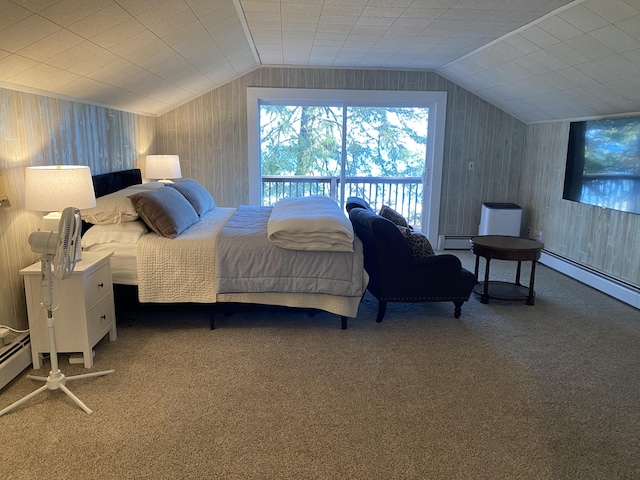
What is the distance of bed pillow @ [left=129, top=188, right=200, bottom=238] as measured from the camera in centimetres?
334

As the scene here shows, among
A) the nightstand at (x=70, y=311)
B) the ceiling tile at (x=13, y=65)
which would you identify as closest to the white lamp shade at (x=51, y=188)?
the nightstand at (x=70, y=311)

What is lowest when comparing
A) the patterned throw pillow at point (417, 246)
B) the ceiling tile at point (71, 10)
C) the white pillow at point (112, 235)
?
the patterned throw pillow at point (417, 246)

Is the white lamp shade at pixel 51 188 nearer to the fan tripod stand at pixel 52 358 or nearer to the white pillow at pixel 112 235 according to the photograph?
the fan tripod stand at pixel 52 358

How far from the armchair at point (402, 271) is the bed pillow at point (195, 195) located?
1.54m

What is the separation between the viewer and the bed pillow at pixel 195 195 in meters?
4.20

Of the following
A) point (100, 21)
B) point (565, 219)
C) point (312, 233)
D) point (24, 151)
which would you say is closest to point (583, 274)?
point (565, 219)

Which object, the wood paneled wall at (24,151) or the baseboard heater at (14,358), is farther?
the wood paneled wall at (24,151)

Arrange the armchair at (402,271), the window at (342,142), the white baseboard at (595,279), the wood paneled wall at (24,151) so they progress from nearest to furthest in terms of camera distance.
Answer: the wood paneled wall at (24,151)
the armchair at (402,271)
the white baseboard at (595,279)
the window at (342,142)

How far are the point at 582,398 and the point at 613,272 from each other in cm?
231

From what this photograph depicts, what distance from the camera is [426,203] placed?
620 cm

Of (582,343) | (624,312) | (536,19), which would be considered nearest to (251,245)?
(582,343)

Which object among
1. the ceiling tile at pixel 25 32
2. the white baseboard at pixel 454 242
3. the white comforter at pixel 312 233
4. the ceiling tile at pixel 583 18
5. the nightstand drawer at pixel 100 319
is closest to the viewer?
the ceiling tile at pixel 25 32

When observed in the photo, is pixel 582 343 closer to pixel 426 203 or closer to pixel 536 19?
pixel 536 19

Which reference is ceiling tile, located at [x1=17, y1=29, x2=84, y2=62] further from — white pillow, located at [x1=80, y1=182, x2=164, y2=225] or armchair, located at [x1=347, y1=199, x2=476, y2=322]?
armchair, located at [x1=347, y1=199, x2=476, y2=322]
